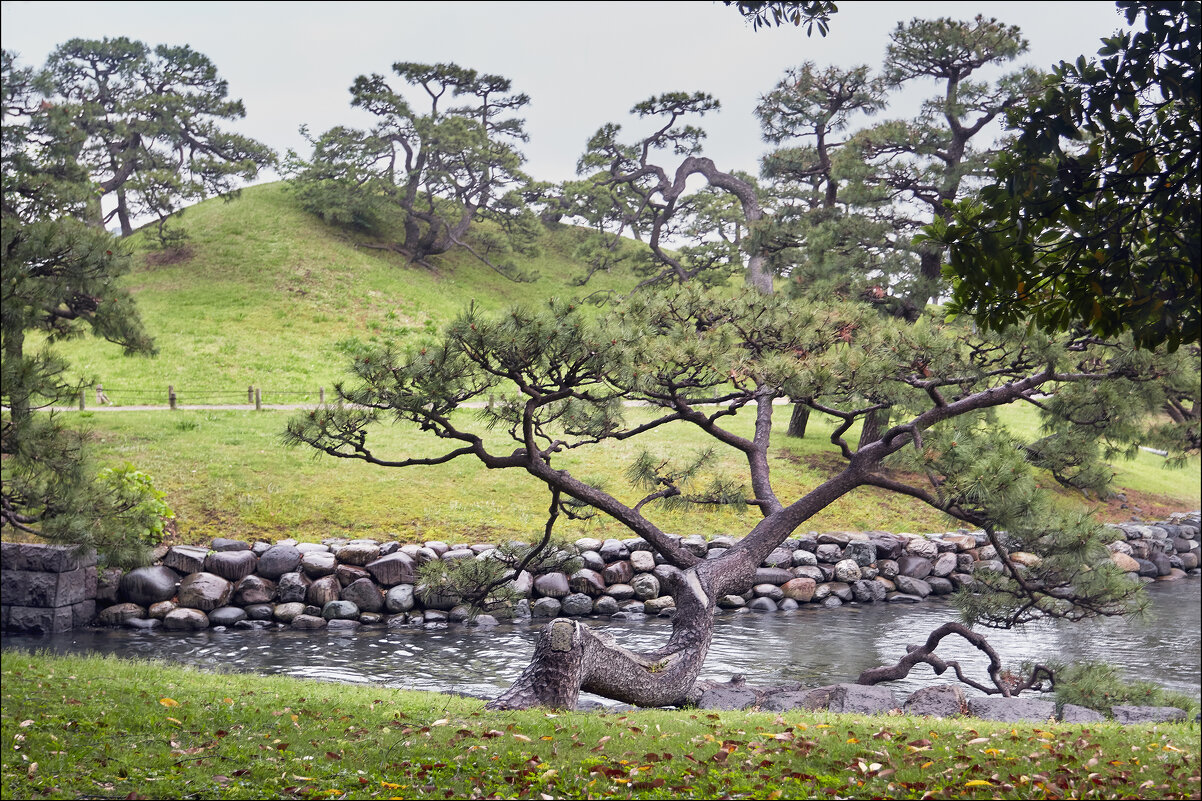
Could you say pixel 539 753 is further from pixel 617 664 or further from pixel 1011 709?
pixel 1011 709

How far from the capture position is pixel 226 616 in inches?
488

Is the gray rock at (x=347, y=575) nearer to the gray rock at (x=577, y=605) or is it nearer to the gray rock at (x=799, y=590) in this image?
the gray rock at (x=577, y=605)

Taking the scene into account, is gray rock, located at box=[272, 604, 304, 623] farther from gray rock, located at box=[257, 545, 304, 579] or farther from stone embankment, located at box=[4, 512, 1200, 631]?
gray rock, located at box=[257, 545, 304, 579]

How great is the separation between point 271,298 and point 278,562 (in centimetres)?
1824

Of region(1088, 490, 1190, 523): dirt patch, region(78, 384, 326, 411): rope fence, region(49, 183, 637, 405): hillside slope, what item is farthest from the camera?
region(49, 183, 637, 405): hillside slope

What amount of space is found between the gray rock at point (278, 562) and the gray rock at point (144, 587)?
1.24 m

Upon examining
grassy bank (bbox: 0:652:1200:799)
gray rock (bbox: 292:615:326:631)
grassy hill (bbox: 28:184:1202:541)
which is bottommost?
gray rock (bbox: 292:615:326:631)

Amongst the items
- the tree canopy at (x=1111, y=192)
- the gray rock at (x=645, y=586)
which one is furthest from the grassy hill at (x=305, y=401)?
the tree canopy at (x=1111, y=192)

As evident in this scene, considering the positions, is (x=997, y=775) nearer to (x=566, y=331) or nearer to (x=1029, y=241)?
(x=1029, y=241)

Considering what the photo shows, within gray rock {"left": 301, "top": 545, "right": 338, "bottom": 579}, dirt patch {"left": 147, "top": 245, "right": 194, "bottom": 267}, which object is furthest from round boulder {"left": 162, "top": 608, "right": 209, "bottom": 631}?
dirt patch {"left": 147, "top": 245, "right": 194, "bottom": 267}

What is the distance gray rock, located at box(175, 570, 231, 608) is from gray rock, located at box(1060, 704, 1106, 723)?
417 inches

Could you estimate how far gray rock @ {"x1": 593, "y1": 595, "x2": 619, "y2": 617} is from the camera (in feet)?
44.8

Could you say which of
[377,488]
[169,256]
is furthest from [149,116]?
[377,488]

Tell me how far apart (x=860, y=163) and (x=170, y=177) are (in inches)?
769
